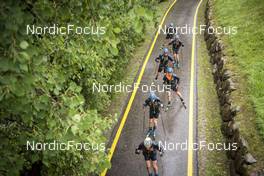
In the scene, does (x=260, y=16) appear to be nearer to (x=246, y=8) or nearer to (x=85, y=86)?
(x=246, y=8)

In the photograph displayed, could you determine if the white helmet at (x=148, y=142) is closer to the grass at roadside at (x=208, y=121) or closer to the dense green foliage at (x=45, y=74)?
the grass at roadside at (x=208, y=121)

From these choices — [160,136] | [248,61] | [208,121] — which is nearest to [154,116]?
[160,136]

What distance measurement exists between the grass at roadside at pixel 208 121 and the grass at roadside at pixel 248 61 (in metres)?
1.32

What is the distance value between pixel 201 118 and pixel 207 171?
3.87m

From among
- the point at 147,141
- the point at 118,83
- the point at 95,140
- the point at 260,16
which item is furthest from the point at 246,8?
the point at 95,140

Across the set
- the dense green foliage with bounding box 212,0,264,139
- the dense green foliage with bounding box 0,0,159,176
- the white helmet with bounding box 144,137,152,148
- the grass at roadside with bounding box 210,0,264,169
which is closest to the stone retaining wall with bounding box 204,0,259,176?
the grass at roadside with bounding box 210,0,264,169

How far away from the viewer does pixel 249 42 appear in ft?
67.3

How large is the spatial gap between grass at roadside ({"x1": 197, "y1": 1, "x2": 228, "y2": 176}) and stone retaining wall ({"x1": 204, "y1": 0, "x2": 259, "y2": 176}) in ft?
0.94

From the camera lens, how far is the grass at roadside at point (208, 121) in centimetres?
1314

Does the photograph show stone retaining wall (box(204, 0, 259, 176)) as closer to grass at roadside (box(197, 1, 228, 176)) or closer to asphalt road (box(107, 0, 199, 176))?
grass at roadside (box(197, 1, 228, 176))

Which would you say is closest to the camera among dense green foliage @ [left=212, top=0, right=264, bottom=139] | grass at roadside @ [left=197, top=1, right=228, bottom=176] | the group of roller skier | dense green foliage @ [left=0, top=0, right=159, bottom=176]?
dense green foliage @ [left=0, top=0, right=159, bottom=176]

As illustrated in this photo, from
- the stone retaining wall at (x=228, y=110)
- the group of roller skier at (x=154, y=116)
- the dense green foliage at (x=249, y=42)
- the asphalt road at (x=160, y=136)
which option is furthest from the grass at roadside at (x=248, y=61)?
the group of roller skier at (x=154, y=116)

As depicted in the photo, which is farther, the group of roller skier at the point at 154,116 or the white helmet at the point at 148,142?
the group of roller skier at the point at 154,116

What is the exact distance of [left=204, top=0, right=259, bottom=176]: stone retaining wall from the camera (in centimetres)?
1220
